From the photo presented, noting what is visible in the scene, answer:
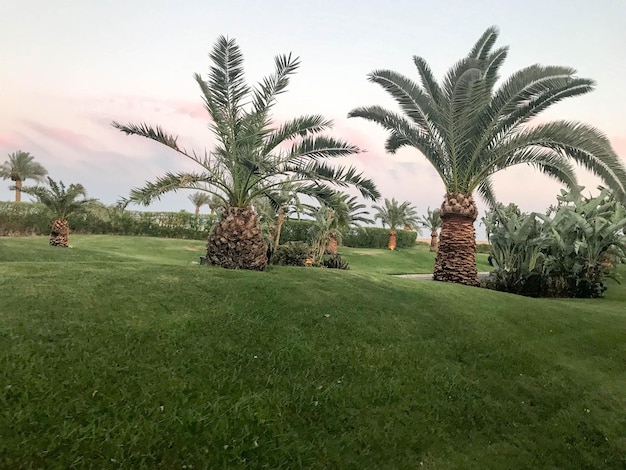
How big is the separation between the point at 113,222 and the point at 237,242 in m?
23.8

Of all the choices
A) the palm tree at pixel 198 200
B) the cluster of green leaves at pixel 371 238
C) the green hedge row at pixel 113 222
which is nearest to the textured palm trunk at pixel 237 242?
the green hedge row at pixel 113 222

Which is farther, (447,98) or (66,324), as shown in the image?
(447,98)

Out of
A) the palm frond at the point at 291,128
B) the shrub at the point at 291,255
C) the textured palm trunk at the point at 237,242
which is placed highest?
the palm frond at the point at 291,128

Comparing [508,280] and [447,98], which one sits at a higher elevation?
[447,98]

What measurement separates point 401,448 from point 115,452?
2606mm

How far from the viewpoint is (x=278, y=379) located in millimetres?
4680

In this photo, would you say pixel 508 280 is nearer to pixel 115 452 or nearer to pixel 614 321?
pixel 614 321

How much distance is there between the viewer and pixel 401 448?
13.3 feet

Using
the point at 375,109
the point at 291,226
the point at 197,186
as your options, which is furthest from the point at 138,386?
the point at 291,226

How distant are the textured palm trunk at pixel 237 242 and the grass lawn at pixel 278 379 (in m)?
2.48

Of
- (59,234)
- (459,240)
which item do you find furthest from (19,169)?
(459,240)

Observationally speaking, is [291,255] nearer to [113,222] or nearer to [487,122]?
[487,122]

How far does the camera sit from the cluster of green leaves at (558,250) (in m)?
14.6

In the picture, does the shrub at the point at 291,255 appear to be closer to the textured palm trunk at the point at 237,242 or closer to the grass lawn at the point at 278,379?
the textured palm trunk at the point at 237,242
